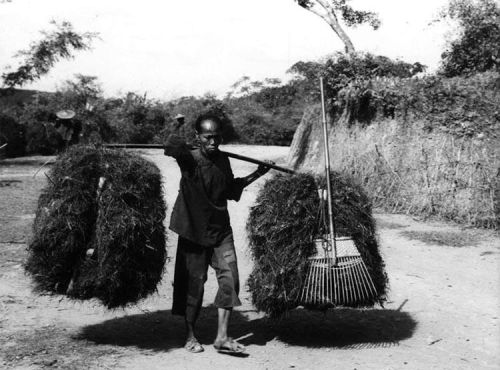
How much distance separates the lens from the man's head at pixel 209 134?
5.14 m

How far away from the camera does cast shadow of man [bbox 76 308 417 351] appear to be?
212 inches

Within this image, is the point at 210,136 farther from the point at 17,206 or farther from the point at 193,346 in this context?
the point at 17,206

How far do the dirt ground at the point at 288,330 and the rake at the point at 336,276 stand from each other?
476 millimetres

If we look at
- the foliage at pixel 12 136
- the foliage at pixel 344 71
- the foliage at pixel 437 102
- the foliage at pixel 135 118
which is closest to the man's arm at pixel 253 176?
the foliage at pixel 437 102

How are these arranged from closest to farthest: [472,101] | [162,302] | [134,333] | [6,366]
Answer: [6,366] → [134,333] → [162,302] → [472,101]

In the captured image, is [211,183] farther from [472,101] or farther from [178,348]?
[472,101]

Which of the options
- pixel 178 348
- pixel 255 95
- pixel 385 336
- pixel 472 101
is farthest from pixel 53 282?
pixel 255 95

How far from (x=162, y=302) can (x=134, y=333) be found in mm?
1089

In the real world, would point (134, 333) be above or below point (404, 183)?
below

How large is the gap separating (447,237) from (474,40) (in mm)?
15925

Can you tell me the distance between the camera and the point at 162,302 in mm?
6648

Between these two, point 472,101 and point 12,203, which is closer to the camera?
point 472,101

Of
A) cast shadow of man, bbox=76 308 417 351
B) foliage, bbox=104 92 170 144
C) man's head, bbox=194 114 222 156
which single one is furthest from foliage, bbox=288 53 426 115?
foliage, bbox=104 92 170 144

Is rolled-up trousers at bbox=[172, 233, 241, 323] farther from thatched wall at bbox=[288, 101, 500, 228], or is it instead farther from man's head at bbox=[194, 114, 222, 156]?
thatched wall at bbox=[288, 101, 500, 228]
